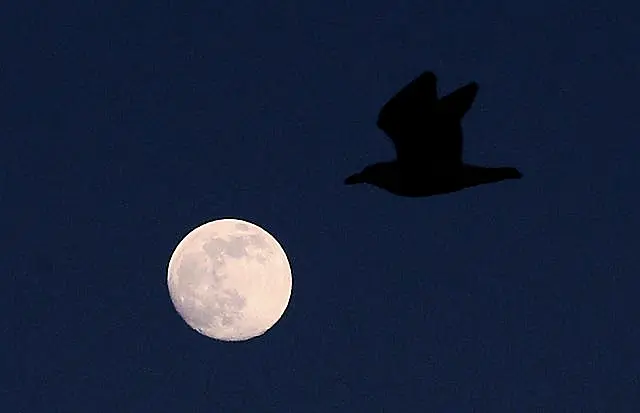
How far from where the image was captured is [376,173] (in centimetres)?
1018

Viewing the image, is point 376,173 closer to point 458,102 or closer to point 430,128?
point 430,128

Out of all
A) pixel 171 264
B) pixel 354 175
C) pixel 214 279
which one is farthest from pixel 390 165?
pixel 171 264

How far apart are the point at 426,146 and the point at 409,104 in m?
0.49

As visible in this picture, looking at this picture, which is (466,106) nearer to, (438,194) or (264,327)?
(438,194)

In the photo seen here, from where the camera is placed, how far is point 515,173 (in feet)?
31.7

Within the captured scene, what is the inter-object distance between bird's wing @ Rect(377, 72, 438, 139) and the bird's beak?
498 millimetres

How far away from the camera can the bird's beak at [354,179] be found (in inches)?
405

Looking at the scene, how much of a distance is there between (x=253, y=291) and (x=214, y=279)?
683 mm

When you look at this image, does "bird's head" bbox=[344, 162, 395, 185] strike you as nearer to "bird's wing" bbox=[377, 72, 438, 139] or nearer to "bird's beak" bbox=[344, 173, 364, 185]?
"bird's beak" bbox=[344, 173, 364, 185]

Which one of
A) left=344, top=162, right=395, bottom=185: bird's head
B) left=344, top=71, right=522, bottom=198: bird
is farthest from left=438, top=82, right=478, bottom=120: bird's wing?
left=344, top=162, right=395, bottom=185: bird's head

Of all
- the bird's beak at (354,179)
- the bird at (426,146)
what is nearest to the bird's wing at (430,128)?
the bird at (426,146)

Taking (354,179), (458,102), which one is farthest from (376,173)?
(458,102)

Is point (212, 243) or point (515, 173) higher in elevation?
point (212, 243)

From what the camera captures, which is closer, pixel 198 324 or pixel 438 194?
pixel 438 194
